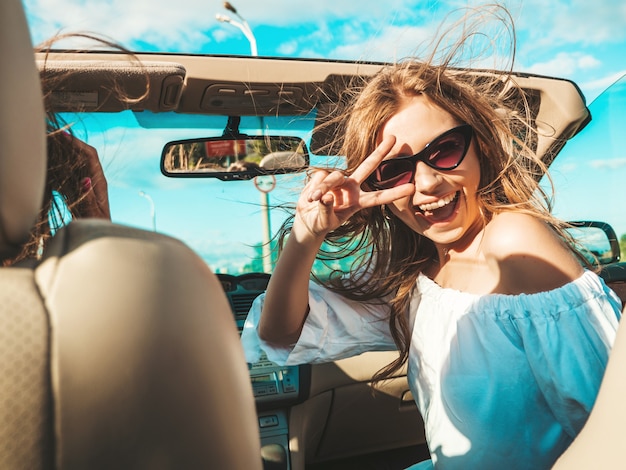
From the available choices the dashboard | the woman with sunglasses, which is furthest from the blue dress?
the dashboard

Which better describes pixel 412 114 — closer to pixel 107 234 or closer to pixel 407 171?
pixel 407 171

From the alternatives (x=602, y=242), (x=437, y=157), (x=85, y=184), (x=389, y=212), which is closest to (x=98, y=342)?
(x=85, y=184)

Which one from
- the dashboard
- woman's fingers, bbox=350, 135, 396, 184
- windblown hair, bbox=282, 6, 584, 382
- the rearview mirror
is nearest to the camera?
woman's fingers, bbox=350, 135, 396, 184

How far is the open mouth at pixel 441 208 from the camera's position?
181cm

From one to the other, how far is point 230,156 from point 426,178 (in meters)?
1.38

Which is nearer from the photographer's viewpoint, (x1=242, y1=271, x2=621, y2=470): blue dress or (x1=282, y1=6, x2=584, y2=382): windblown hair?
(x1=242, y1=271, x2=621, y2=470): blue dress

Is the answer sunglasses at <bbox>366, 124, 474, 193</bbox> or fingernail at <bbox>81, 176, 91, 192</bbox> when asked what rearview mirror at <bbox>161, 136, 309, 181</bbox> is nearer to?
sunglasses at <bbox>366, 124, 474, 193</bbox>

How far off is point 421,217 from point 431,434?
0.71 m

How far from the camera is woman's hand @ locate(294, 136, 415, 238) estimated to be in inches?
68.2

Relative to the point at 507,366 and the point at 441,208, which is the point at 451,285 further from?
the point at 507,366

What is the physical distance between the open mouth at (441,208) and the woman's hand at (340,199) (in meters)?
0.11

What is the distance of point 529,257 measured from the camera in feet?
5.20

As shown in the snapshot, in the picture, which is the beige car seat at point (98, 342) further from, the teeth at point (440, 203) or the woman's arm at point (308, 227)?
the teeth at point (440, 203)

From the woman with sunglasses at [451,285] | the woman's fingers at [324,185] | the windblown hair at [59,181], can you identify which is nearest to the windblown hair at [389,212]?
the woman with sunglasses at [451,285]
